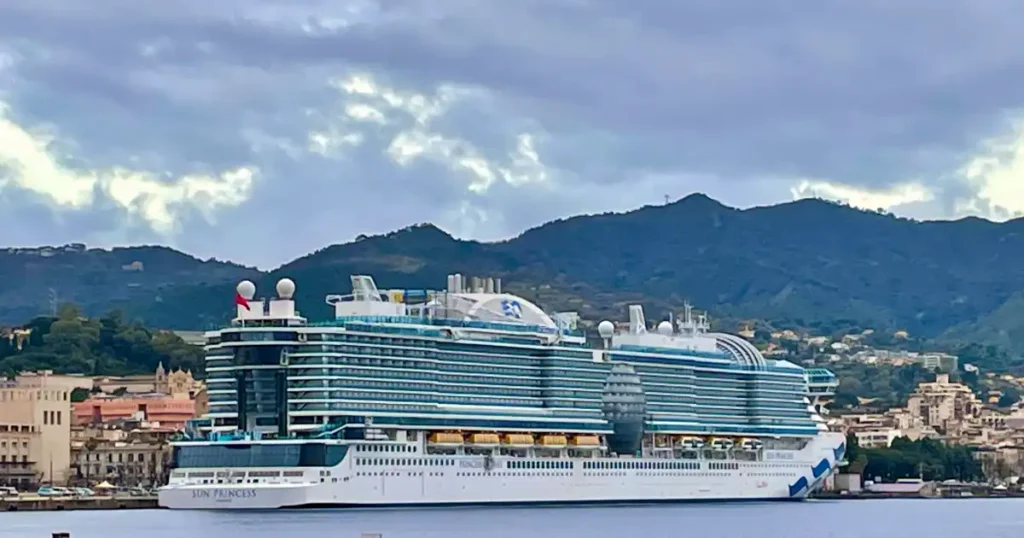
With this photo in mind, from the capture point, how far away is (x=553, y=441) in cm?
10800

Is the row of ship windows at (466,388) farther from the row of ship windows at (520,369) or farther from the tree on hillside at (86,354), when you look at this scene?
the tree on hillside at (86,354)

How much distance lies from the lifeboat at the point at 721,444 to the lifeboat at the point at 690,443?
4.35ft

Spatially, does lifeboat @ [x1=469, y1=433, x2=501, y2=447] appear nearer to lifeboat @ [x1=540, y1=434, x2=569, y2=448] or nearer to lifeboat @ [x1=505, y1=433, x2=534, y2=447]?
lifeboat @ [x1=505, y1=433, x2=534, y2=447]

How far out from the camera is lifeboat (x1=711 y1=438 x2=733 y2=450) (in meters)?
121

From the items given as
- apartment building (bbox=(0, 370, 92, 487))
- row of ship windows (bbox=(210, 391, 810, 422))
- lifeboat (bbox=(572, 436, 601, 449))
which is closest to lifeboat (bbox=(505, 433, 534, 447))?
row of ship windows (bbox=(210, 391, 810, 422))

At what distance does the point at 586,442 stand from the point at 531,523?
65.9 feet

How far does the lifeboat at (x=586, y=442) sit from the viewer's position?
109750mm

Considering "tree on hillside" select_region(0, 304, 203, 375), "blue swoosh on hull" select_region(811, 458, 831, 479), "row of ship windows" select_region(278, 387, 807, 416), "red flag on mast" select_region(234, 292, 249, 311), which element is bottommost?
"blue swoosh on hull" select_region(811, 458, 831, 479)

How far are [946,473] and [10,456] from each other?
74.8 meters

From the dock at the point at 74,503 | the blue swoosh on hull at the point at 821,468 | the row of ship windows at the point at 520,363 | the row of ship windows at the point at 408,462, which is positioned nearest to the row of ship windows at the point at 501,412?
the row of ship windows at the point at 520,363

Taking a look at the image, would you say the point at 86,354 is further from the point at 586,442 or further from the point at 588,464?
the point at 588,464

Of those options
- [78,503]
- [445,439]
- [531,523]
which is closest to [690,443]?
[445,439]

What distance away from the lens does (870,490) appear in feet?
525

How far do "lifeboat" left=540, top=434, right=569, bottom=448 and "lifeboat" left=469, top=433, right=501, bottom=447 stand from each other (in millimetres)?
4160
